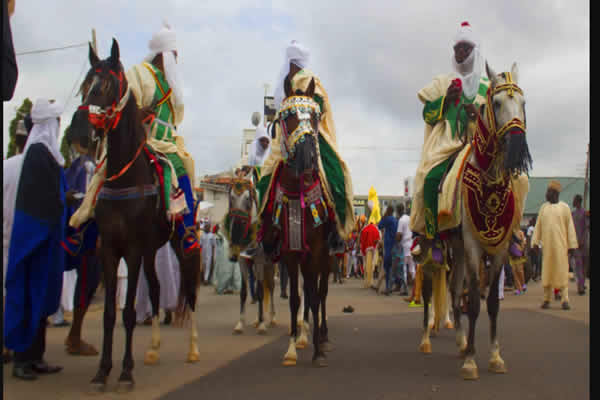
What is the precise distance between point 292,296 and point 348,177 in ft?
5.84

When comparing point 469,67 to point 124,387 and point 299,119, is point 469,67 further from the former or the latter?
point 124,387

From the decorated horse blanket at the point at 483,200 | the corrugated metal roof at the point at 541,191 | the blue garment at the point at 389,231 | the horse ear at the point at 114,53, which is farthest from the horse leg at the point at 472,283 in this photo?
the corrugated metal roof at the point at 541,191

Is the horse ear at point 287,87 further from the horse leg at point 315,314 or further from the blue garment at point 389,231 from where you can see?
the blue garment at point 389,231

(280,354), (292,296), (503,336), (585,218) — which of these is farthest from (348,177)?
(585,218)

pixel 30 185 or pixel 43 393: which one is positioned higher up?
pixel 30 185

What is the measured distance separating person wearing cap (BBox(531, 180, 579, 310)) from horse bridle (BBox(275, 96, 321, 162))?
28.0ft

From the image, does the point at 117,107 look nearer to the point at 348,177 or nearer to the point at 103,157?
the point at 103,157

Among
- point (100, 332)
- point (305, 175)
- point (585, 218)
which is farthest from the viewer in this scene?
point (585, 218)

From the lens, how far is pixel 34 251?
5766mm

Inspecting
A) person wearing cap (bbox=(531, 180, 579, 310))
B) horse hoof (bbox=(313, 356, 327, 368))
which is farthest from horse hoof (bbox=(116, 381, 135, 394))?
person wearing cap (bbox=(531, 180, 579, 310))

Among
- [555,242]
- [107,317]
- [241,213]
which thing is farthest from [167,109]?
[555,242]

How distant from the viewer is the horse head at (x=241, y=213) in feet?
33.5

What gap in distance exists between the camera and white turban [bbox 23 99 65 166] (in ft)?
20.2

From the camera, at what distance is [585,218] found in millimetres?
15516
